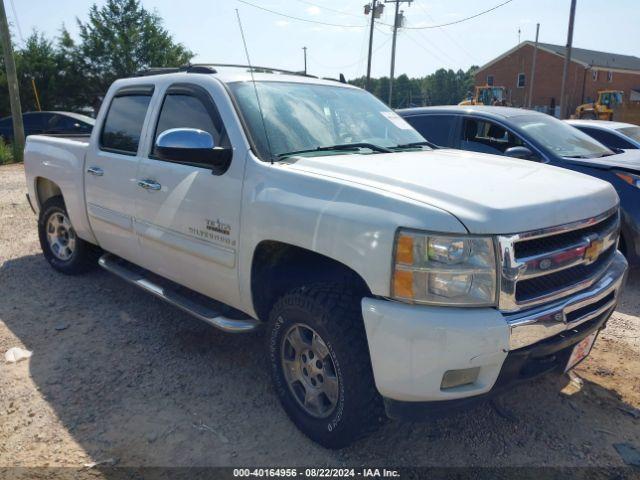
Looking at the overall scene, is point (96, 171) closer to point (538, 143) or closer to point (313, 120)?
point (313, 120)

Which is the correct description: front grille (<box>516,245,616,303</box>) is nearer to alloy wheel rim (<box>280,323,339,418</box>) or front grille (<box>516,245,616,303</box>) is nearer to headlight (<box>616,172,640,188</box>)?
alloy wheel rim (<box>280,323,339,418</box>)

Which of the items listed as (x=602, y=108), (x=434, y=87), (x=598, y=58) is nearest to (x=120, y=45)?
(x=602, y=108)

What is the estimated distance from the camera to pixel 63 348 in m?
3.88

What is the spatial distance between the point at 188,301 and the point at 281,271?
0.87 metres

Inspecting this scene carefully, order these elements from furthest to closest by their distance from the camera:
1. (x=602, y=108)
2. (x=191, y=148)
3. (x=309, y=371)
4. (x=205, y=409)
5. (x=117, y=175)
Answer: (x=602, y=108) → (x=117, y=175) → (x=205, y=409) → (x=191, y=148) → (x=309, y=371)

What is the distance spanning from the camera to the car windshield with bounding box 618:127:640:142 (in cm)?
814

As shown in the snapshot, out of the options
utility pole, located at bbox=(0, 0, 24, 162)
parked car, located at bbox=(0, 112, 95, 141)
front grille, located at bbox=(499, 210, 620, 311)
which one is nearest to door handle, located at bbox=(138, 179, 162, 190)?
front grille, located at bbox=(499, 210, 620, 311)

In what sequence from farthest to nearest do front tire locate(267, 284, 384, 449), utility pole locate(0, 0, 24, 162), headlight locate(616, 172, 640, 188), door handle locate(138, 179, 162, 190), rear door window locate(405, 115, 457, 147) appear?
utility pole locate(0, 0, 24, 162), rear door window locate(405, 115, 457, 147), headlight locate(616, 172, 640, 188), door handle locate(138, 179, 162, 190), front tire locate(267, 284, 384, 449)

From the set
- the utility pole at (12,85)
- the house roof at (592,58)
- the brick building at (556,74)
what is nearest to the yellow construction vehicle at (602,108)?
the brick building at (556,74)

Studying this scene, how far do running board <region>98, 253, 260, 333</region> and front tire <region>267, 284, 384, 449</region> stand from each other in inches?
11.4

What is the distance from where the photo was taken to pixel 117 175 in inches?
161

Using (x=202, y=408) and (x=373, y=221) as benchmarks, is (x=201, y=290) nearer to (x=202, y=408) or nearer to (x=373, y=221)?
(x=202, y=408)

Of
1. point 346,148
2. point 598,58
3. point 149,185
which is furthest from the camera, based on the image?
point 598,58

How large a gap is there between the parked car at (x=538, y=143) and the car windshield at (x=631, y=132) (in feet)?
5.66
